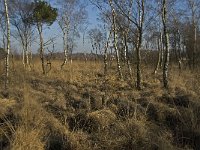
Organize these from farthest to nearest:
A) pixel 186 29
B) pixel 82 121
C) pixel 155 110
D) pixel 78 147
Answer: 1. pixel 186 29
2. pixel 155 110
3. pixel 82 121
4. pixel 78 147

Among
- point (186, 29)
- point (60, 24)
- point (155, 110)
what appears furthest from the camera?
point (186, 29)

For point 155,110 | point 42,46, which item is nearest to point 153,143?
point 155,110

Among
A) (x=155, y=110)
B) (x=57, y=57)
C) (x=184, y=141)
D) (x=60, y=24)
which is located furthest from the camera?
(x=57, y=57)

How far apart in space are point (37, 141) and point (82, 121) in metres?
3.01

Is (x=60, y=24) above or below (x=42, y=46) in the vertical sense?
above

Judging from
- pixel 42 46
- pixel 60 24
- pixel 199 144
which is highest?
pixel 60 24

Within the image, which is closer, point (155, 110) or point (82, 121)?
point (82, 121)

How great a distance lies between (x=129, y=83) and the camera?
21.9 meters

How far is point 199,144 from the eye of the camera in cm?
898

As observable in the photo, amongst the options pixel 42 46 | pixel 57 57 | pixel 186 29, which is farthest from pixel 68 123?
pixel 57 57

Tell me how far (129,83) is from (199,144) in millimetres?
13024

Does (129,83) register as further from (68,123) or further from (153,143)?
(153,143)

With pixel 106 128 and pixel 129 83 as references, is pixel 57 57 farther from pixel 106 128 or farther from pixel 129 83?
pixel 106 128

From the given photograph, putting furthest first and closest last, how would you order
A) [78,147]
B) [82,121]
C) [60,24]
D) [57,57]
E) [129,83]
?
1. [57,57]
2. [60,24]
3. [129,83]
4. [82,121]
5. [78,147]
